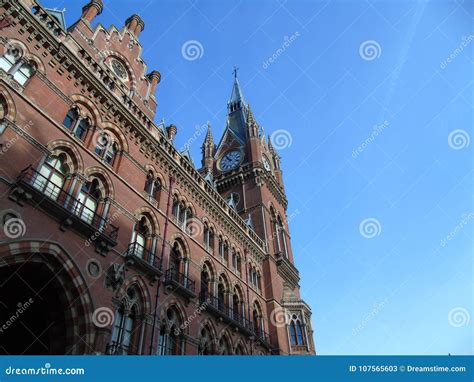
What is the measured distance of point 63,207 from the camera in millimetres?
13656

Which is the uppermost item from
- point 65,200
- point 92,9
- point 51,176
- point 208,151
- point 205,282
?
point 208,151

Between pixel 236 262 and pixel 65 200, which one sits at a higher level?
pixel 236 262

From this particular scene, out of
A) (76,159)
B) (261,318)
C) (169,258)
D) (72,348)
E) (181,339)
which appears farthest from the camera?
(261,318)

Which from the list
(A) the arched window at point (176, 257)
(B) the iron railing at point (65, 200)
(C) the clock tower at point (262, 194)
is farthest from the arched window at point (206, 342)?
(C) the clock tower at point (262, 194)

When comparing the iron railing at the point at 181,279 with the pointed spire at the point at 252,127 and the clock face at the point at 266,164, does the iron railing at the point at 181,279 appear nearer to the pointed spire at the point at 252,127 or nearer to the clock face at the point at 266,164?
the clock face at the point at 266,164

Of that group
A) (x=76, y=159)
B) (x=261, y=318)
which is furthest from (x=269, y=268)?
(x=76, y=159)

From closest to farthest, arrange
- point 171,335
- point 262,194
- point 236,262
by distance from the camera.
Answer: point 171,335
point 236,262
point 262,194

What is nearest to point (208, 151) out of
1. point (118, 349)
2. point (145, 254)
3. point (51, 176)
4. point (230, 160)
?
point (230, 160)

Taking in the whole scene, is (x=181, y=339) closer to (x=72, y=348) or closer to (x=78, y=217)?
(x=72, y=348)

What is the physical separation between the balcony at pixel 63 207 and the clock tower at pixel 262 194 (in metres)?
16.1

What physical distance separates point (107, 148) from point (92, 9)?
9.71m

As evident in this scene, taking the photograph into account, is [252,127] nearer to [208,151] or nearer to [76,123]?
[208,151]

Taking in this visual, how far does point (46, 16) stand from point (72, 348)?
47.6 feet

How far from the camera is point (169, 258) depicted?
19.6 metres
